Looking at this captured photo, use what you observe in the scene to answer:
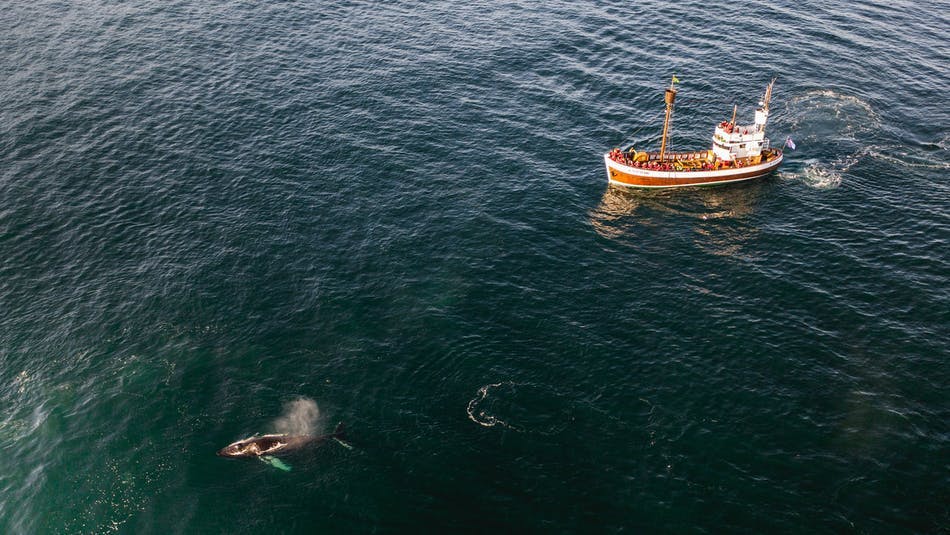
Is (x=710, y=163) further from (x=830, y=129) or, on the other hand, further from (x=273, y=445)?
(x=273, y=445)

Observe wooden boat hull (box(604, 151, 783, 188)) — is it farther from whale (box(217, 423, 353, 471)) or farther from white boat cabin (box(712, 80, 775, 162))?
whale (box(217, 423, 353, 471))

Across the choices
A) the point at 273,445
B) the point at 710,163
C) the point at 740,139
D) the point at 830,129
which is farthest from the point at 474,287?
the point at 830,129

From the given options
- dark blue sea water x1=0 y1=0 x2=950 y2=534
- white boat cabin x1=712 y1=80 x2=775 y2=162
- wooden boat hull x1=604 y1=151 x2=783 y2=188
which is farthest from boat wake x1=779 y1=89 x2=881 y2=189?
white boat cabin x1=712 y1=80 x2=775 y2=162

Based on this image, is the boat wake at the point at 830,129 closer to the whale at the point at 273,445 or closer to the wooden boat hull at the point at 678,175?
the wooden boat hull at the point at 678,175

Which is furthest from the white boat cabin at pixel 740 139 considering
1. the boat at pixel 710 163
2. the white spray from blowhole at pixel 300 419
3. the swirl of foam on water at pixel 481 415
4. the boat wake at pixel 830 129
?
the white spray from blowhole at pixel 300 419

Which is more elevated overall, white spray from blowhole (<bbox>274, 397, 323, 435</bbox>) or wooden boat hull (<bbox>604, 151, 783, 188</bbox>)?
wooden boat hull (<bbox>604, 151, 783, 188</bbox>)

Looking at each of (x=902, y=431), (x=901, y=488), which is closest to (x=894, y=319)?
(x=902, y=431)

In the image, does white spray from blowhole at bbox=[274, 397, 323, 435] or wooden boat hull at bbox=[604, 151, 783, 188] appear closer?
white spray from blowhole at bbox=[274, 397, 323, 435]
